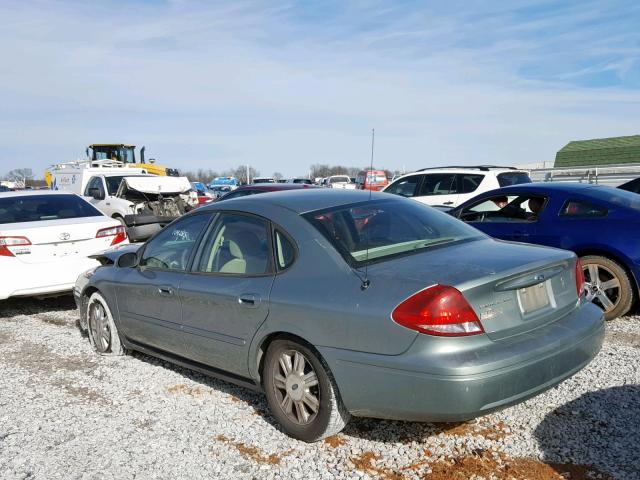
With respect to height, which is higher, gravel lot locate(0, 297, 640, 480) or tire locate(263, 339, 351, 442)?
tire locate(263, 339, 351, 442)

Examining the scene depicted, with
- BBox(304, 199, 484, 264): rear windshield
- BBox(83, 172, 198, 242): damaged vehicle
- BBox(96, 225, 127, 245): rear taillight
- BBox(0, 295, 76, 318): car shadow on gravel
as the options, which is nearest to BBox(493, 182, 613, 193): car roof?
BBox(304, 199, 484, 264): rear windshield

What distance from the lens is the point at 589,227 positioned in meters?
6.14

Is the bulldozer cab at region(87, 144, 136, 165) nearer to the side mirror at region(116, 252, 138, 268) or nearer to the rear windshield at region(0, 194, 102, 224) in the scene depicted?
the rear windshield at region(0, 194, 102, 224)

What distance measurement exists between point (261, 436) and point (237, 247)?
126cm

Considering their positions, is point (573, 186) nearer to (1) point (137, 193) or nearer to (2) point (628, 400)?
(2) point (628, 400)

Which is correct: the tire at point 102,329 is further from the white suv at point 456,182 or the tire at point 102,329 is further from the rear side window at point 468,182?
the rear side window at point 468,182

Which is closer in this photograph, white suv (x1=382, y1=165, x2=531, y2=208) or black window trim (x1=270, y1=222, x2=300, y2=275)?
black window trim (x1=270, y1=222, x2=300, y2=275)

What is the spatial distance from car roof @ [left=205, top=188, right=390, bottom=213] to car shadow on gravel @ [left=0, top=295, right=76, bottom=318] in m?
4.38

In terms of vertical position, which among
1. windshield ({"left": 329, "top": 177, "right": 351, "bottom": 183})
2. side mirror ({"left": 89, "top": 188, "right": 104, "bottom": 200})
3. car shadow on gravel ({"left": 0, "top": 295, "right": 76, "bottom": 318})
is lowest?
car shadow on gravel ({"left": 0, "top": 295, "right": 76, "bottom": 318})

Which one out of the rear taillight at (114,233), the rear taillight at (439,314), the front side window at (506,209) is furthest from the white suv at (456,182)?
the rear taillight at (439,314)

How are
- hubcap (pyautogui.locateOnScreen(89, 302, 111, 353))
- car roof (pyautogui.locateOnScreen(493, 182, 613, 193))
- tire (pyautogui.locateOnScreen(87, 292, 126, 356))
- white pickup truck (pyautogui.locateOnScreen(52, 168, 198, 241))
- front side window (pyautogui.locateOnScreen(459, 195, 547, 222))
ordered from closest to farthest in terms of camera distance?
tire (pyautogui.locateOnScreen(87, 292, 126, 356))
hubcap (pyautogui.locateOnScreen(89, 302, 111, 353))
car roof (pyautogui.locateOnScreen(493, 182, 613, 193))
front side window (pyautogui.locateOnScreen(459, 195, 547, 222))
white pickup truck (pyautogui.locateOnScreen(52, 168, 198, 241))

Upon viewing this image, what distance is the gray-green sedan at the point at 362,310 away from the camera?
122 inches

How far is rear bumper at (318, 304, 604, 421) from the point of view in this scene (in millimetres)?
3027

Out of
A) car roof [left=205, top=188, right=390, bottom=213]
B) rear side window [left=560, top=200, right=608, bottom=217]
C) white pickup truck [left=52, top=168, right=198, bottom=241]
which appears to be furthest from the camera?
white pickup truck [left=52, top=168, right=198, bottom=241]
